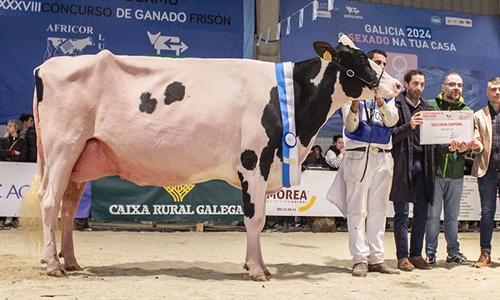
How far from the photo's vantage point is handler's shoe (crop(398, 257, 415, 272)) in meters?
5.98

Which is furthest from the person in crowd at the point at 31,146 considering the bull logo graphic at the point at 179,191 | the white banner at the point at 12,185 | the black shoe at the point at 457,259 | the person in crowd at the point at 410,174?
the black shoe at the point at 457,259

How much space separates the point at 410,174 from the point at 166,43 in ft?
25.6

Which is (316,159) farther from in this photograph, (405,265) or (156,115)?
(156,115)

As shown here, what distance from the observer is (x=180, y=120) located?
540 cm

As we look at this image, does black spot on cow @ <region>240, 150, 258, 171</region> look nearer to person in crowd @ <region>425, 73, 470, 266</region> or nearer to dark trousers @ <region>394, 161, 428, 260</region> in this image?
dark trousers @ <region>394, 161, 428, 260</region>

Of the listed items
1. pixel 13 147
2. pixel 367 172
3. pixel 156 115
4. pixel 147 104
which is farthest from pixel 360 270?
pixel 13 147

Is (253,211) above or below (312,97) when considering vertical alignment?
below

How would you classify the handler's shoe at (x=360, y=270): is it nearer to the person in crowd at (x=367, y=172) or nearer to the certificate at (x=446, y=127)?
the person in crowd at (x=367, y=172)

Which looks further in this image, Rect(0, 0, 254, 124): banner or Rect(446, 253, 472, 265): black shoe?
Rect(0, 0, 254, 124): banner

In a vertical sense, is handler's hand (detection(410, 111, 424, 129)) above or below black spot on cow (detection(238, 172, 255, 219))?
above

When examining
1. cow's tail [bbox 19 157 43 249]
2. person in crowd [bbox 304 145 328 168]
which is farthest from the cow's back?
person in crowd [bbox 304 145 328 168]

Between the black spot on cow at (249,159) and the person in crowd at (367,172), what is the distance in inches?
38.6

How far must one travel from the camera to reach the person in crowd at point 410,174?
5.98m

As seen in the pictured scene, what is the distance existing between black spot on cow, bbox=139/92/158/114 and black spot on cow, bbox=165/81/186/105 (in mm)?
118
